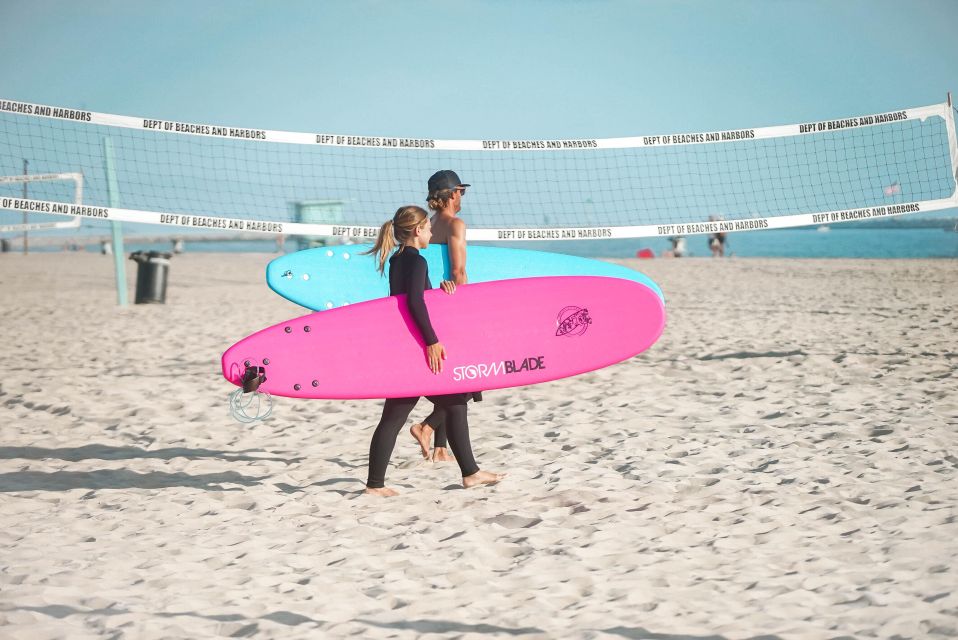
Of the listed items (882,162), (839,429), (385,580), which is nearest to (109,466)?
(385,580)

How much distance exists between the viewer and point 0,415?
5695mm

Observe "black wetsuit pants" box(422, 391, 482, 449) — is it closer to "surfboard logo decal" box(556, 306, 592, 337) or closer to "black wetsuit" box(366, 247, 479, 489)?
"black wetsuit" box(366, 247, 479, 489)

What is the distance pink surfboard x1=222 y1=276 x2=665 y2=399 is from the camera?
3.87m

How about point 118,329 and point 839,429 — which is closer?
point 839,429

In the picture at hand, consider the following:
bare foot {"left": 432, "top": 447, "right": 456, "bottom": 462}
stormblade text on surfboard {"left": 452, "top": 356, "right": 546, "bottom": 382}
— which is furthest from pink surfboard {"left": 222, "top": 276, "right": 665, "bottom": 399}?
bare foot {"left": 432, "top": 447, "right": 456, "bottom": 462}

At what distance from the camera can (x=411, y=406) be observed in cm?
383

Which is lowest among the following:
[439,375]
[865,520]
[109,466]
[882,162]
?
[865,520]

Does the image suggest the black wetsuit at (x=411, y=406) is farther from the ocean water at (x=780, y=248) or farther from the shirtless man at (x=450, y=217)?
the ocean water at (x=780, y=248)

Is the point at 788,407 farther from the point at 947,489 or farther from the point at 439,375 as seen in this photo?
the point at 439,375

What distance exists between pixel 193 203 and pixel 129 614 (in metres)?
5.96

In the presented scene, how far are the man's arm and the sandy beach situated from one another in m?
1.04

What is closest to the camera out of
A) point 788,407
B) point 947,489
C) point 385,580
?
point 385,580

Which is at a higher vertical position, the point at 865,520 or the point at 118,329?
the point at 118,329

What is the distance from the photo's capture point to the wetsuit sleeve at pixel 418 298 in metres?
3.62
